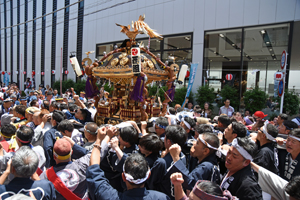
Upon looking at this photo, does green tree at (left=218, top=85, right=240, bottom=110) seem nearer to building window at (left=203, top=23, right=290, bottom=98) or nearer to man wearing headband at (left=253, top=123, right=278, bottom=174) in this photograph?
building window at (left=203, top=23, right=290, bottom=98)

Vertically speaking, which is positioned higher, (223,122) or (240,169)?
(223,122)

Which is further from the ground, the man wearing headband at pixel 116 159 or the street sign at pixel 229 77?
the street sign at pixel 229 77

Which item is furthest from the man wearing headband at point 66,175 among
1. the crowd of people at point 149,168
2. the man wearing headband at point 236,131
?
the man wearing headband at point 236,131

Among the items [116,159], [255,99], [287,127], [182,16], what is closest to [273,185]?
[116,159]

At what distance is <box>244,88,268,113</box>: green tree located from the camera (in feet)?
27.3

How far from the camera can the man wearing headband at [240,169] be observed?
5.53ft

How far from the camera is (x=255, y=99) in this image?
8.41 metres

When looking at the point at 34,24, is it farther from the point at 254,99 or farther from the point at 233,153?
the point at 233,153

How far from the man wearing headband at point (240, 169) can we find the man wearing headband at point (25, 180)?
1636 mm

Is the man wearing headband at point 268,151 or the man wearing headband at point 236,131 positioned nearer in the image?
the man wearing headband at point 268,151

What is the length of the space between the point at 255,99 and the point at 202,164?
7572mm

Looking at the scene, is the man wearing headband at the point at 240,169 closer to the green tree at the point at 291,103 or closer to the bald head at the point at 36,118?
the bald head at the point at 36,118

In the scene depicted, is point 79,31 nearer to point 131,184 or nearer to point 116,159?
point 116,159

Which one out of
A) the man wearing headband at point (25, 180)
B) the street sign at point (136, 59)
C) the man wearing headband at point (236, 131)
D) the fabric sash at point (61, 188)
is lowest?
the fabric sash at point (61, 188)
